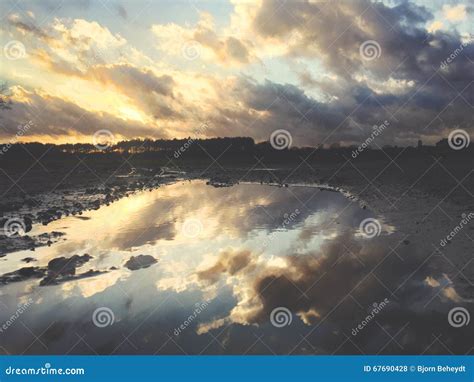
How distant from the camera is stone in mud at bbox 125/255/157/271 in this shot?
31.7 ft

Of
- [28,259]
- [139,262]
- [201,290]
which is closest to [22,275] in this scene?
[28,259]

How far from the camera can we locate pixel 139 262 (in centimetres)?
988

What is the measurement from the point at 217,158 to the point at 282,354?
2594 inches

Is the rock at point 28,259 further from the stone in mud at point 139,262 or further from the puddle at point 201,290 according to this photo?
the stone in mud at point 139,262

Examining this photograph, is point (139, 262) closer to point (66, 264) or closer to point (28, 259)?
point (66, 264)

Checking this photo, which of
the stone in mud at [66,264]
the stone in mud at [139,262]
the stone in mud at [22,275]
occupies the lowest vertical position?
the stone in mud at [22,275]

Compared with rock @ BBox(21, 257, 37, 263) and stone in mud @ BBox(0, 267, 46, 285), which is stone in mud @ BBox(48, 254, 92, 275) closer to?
stone in mud @ BBox(0, 267, 46, 285)

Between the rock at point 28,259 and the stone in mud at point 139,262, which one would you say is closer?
the stone in mud at point 139,262

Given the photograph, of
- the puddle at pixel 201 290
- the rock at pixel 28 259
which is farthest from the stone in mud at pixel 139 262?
the rock at pixel 28 259

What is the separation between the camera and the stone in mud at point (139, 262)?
31.7 ft

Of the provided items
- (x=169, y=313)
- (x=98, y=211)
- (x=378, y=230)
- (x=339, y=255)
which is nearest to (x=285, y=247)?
(x=339, y=255)

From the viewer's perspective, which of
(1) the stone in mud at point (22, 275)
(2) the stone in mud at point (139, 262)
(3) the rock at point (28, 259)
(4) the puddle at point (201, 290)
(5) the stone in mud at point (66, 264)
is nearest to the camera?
(4) the puddle at point (201, 290)

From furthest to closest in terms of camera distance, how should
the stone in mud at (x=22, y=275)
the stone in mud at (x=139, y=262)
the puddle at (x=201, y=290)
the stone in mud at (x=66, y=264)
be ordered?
the stone in mud at (x=139, y=262) < the stone in mud at (x=66, y=264) < the stone in mud at (x=22, y=275) < the puddle at (x=201, y=290)
